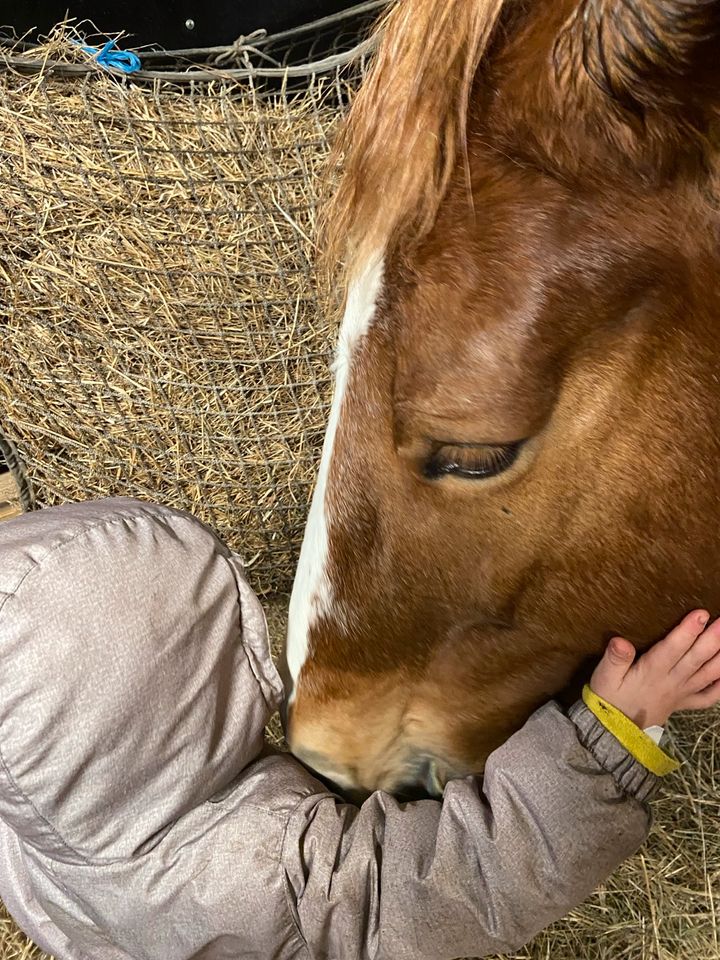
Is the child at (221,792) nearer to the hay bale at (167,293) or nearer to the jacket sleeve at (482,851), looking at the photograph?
the jacket sleeve at (482,851)

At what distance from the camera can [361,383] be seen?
0.64 metres

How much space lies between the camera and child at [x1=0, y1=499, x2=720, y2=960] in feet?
2.34

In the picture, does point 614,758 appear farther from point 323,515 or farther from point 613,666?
point 323,515

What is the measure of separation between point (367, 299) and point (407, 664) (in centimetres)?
37

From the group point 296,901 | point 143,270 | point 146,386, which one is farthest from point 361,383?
point 146,386

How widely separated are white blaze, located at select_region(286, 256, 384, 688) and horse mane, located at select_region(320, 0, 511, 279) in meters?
0.03

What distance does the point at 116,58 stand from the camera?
106 cm

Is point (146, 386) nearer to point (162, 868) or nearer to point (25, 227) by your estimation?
point (25, 227)

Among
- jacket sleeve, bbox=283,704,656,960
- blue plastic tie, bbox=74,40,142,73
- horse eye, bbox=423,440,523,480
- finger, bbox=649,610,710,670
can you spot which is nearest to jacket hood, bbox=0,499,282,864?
jacket sleeve, bbox=283,704,656,960

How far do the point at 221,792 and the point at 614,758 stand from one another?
43 cm

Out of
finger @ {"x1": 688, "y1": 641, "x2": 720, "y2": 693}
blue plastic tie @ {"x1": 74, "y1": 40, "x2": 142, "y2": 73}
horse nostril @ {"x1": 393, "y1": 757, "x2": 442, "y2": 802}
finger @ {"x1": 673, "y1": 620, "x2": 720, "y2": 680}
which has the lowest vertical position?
horse nostril @ {"x1": 393, "y1": 757, "x2": 442, "y2": 802}

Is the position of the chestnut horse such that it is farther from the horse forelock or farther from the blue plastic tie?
the blue plastic tie

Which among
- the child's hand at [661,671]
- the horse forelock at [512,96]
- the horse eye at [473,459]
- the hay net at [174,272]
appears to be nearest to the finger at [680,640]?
the child's hand at [661,671]

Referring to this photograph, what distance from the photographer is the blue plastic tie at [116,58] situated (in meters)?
1.05
